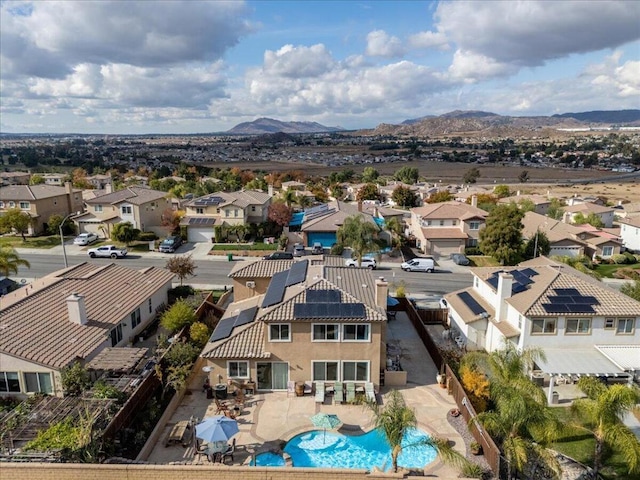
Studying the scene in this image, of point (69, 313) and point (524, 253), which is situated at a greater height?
point (69, 313)

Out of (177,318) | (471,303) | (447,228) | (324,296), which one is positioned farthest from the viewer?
(447,228)

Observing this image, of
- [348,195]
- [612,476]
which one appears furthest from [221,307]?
[348,195]

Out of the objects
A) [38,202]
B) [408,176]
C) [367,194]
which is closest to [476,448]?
[38,202]

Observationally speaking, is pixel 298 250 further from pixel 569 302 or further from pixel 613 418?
pixel 613 418

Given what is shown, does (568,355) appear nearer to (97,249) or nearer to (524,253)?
(524,253)

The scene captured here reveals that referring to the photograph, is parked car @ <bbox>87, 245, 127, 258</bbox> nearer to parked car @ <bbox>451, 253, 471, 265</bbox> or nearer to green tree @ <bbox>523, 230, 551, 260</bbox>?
parked car @ <bbox>451, 253, 471, 265</bbox>

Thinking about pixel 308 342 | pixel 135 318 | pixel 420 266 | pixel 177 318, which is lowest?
pixel 420 266
